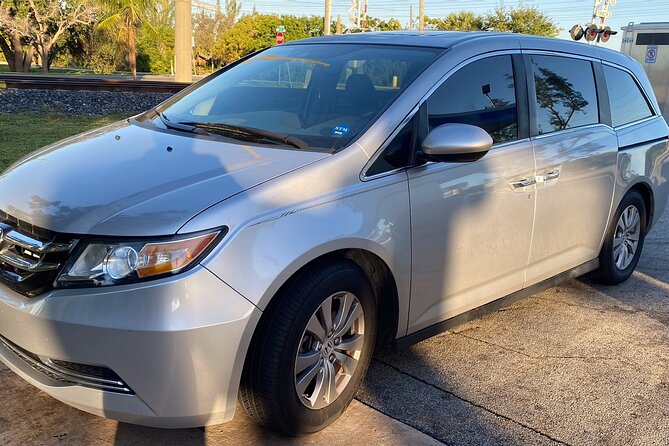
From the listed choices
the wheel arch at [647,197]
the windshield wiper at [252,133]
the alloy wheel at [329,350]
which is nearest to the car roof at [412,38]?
the windshield wiper at [252,133]

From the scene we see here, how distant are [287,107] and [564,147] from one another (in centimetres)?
175

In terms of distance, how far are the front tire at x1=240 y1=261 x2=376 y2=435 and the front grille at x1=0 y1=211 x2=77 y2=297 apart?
0.81 m

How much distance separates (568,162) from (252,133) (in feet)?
6.56

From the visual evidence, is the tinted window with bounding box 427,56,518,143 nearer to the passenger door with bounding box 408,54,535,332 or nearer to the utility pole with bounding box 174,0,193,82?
the passenger door with bounding box 408,54,535,332

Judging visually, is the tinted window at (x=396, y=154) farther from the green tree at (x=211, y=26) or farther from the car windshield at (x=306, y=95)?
the green tree at (x=211, y=26)

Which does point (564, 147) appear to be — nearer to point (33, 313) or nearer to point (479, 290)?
point (479, 290)

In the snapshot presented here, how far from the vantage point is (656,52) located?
19.4 m

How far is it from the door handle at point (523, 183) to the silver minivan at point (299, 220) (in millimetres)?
40

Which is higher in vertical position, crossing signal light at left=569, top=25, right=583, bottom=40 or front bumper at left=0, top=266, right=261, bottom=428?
crossing signal light at left=569, top=25, right=583, bottom=40

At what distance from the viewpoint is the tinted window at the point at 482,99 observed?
3402 mm

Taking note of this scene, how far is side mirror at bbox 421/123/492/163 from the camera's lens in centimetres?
306

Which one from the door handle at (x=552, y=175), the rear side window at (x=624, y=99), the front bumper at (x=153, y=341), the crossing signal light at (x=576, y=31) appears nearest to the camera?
the front bumper at (x=153, y=341)

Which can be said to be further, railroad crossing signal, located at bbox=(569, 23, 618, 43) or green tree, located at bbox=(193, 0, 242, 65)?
green tree, located at bbox=(193, 0, 242, 65)

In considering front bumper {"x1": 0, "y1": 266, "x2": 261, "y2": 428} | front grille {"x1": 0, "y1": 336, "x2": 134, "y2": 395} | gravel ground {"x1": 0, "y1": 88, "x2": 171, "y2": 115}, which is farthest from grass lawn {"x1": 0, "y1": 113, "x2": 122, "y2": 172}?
front bumper {"x1": 0, "y1": 266, "x2": 261, "y2": 428}
